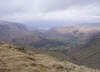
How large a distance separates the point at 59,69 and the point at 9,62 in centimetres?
834

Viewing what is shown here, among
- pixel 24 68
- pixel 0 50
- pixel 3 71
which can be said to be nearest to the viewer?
pixel 3 71

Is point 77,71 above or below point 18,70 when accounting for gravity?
below

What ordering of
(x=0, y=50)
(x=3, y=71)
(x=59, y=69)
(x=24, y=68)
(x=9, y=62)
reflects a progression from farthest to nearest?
(x=0, y=50)
(x=59, y=69)
(x=9, y=62)
(x=24, y=68)
(x=3, y=71)

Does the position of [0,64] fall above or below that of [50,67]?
above

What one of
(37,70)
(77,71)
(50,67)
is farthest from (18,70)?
(77,71)

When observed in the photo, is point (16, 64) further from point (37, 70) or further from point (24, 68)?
point (37, 70)

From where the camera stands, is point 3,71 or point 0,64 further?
point 0,64

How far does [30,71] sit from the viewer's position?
1998 cm

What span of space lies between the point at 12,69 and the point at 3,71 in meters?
1.29

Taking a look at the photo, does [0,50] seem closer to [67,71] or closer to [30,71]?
[30,71]

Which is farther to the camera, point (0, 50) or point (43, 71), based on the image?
point (0, 50)

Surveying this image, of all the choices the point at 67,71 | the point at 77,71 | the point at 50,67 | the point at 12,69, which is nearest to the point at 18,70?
the point at 12,69

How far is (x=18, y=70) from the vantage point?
1978 cm

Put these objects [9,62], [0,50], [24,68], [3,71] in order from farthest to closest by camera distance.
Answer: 1. [0,50]
2. [9,62]
3. [24,68]
4. [3,71]
